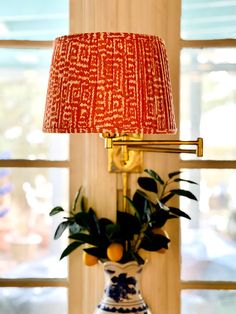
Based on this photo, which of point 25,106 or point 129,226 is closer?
point 129,226

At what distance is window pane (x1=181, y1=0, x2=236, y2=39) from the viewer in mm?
1367

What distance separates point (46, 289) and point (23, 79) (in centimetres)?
56

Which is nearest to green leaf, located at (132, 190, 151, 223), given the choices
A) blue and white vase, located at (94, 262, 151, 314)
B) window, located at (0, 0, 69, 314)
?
blue and white vase, located at (94, 262, 151, 314)

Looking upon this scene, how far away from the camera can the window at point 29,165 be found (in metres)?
1.39

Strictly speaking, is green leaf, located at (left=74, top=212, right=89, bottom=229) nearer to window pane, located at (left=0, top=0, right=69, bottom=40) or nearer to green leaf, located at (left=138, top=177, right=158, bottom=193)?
green leaf, located at (left=138, top=177, right=158, bottom=193)

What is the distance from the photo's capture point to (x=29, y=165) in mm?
1396

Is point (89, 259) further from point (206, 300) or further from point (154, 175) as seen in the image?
point (206, 300)

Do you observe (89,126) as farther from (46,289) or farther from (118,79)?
(46,289)

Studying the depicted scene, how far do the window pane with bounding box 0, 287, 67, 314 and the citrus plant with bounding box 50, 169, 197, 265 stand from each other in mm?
207

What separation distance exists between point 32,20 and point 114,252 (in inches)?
25.2

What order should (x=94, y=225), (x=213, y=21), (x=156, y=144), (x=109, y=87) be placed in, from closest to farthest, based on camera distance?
(x=109, y=87) < (x=156, y=144) < (x=94, y=225) < (x=213, y=21)

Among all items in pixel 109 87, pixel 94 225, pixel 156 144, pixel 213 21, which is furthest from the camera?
pixel 213 21

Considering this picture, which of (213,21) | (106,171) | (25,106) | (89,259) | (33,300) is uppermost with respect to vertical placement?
(213,21)

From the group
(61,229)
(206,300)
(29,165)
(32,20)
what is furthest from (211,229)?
(32,20)
